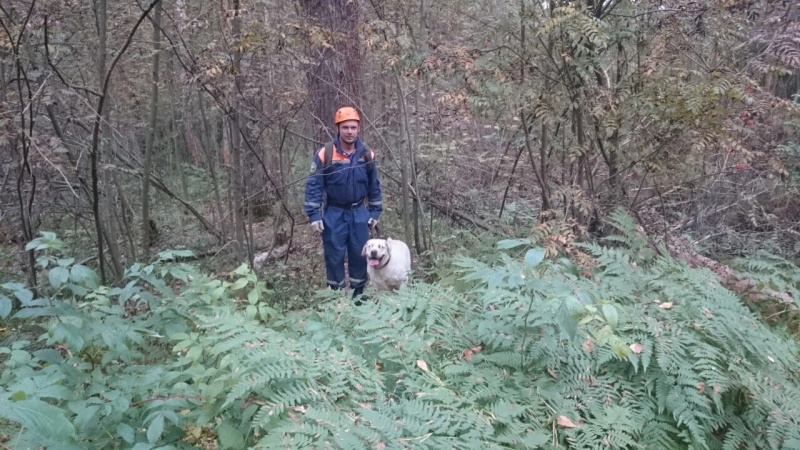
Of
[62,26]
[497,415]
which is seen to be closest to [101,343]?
[497,415]

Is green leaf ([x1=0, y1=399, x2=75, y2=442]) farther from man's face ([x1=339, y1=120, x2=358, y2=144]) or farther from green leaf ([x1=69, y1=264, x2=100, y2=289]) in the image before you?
man's face ([x1=339, y1=120, x2=358, y2=144])

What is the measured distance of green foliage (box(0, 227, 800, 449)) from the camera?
2.19 meters

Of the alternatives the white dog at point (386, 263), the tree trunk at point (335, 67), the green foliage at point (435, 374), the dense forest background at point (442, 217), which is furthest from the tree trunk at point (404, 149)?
the green foliage at point (435, 374)

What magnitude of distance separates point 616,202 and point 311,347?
14.2ft

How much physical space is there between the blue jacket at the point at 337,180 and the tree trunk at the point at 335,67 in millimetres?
981

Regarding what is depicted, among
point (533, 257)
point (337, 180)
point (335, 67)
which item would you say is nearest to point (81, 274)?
point (533, 257)

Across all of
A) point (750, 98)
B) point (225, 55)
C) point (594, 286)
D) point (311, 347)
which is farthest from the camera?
point (225, 55)

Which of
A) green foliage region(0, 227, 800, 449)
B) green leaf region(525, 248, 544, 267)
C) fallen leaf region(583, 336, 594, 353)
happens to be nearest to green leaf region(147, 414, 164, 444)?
green foliage region(0, 227, 800, 449)

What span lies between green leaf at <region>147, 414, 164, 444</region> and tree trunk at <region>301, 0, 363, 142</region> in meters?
4.85

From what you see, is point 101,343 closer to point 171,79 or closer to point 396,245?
point 396,245

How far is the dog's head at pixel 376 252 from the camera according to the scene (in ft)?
17.3

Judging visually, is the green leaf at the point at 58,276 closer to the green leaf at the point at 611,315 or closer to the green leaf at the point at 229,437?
the green leaf at the point at 229,437

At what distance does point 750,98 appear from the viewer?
4.38 m

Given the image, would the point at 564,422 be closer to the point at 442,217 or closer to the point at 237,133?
the point at 237,133
